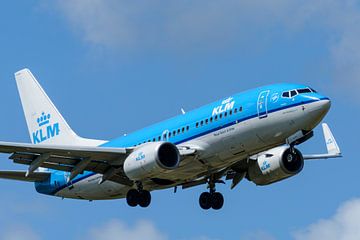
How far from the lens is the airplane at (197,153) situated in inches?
2069

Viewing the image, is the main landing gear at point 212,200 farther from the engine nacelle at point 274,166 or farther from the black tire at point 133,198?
the black tire at point 133,198

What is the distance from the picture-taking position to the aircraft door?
173ft

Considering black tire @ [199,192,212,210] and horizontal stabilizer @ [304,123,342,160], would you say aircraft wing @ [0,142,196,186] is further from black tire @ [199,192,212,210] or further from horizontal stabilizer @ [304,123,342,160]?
horizontal stabilizer @ [304,123,342,160]

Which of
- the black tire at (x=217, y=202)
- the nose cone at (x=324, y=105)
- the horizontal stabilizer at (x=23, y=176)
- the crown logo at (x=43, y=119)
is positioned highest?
the crown logo at (x=43, y=119)

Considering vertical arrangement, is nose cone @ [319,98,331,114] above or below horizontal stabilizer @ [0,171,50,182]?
→ below

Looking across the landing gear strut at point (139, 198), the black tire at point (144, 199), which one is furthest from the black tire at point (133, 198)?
the black tire at point (144, 199)

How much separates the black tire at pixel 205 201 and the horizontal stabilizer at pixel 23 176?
897 cm

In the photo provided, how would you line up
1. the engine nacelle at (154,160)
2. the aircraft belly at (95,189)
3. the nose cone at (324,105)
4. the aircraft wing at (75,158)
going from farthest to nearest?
the aircraft belly at (95,189) → the aircraft wing at (75,158) → the engine nacelle at (154,160) → the nose cone at (324,105)

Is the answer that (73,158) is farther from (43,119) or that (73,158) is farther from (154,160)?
(43,119)

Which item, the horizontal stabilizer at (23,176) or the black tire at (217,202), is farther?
the black tire at (217,202)

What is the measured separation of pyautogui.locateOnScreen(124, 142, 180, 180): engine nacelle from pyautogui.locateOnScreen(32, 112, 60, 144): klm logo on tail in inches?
552

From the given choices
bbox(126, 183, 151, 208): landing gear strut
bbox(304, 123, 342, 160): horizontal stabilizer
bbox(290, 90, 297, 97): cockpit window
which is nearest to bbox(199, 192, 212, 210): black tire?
bbox(126, 183, 151, 208): landing gear strut

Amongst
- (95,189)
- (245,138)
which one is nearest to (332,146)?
(245,138)

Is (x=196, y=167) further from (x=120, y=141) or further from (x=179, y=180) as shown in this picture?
(x=120, y=141)
